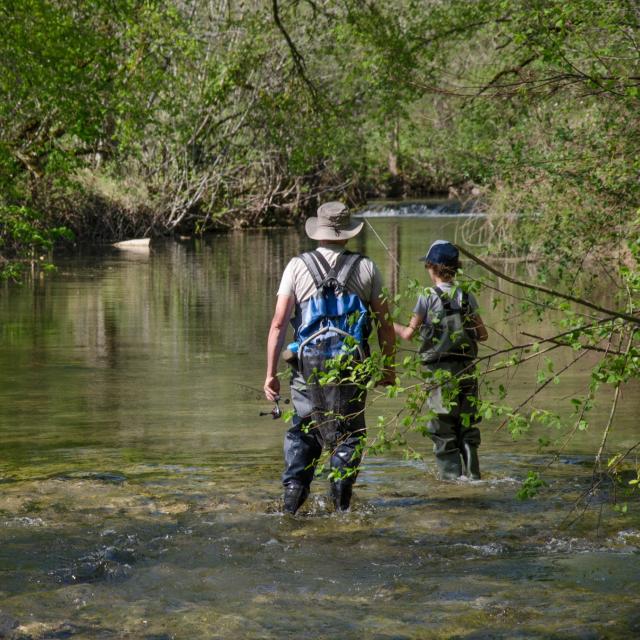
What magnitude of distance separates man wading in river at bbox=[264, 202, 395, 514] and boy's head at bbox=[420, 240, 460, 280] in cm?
77

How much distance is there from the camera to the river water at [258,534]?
17.5 feet

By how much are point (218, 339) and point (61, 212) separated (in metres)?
19.0

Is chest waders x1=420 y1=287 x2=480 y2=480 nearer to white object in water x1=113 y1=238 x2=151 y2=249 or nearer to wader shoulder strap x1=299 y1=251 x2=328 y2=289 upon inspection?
wader shoulder strap x1=299 y1=251 x2=328 y2=289

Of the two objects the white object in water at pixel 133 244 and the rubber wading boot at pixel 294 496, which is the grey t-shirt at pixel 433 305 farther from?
the white object in water at pixel 133 244

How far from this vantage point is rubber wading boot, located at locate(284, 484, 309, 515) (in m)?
7.11

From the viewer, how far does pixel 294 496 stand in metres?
7.12

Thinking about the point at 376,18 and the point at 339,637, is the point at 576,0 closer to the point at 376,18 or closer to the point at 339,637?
the point at 339,637

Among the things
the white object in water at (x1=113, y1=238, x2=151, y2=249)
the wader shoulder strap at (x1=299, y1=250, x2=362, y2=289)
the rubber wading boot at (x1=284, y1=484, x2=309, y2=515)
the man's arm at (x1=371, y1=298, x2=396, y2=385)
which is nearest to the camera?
the man's arm at (x1=371, y1=298, x2=396, y2=385)

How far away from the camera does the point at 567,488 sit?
7863mm

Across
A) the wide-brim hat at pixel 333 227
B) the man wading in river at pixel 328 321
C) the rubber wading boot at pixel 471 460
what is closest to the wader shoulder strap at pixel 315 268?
the man wading in river at pixel 328 321

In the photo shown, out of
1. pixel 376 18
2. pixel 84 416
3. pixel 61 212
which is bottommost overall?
pixel 84 416

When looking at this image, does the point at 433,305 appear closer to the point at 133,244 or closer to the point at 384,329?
the point at 384,329

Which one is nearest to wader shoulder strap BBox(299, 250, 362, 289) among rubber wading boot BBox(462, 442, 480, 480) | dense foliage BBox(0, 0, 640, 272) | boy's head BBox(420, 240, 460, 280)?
boy's head BBox(420, 240, 460, 280)

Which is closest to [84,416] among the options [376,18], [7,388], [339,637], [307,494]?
[7,388]
